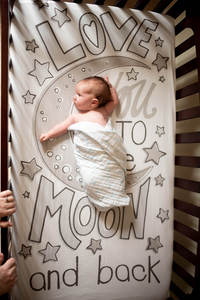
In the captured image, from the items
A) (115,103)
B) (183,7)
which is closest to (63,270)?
(115,103)

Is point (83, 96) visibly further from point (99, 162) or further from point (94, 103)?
point (99, 162)

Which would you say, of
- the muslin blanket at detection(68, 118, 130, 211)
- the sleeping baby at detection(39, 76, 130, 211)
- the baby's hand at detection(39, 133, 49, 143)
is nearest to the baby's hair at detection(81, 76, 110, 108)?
the sleeping baby at detection(39, 76, 130, 211)

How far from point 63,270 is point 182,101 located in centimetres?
Result: 134

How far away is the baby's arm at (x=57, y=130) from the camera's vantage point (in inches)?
44.8

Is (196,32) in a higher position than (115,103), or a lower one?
higher

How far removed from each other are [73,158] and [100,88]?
0.42 metres

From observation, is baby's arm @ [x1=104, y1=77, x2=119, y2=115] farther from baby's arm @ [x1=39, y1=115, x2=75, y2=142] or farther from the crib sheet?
baby's arm @ [x1=39, y1=115, x2=75, y2=142]

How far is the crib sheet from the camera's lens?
114 cm

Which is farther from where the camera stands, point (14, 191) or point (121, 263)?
point (121, 263)

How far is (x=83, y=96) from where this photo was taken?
1146mm

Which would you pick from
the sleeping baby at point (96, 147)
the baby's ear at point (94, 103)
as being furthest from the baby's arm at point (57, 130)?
the baby's ear at point (94, 103)

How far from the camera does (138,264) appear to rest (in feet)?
4.11

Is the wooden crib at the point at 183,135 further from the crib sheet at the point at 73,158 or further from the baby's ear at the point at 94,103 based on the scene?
the baby's ear at the point at 94,103

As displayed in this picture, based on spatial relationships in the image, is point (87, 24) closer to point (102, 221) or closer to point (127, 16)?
point (127, 16)
